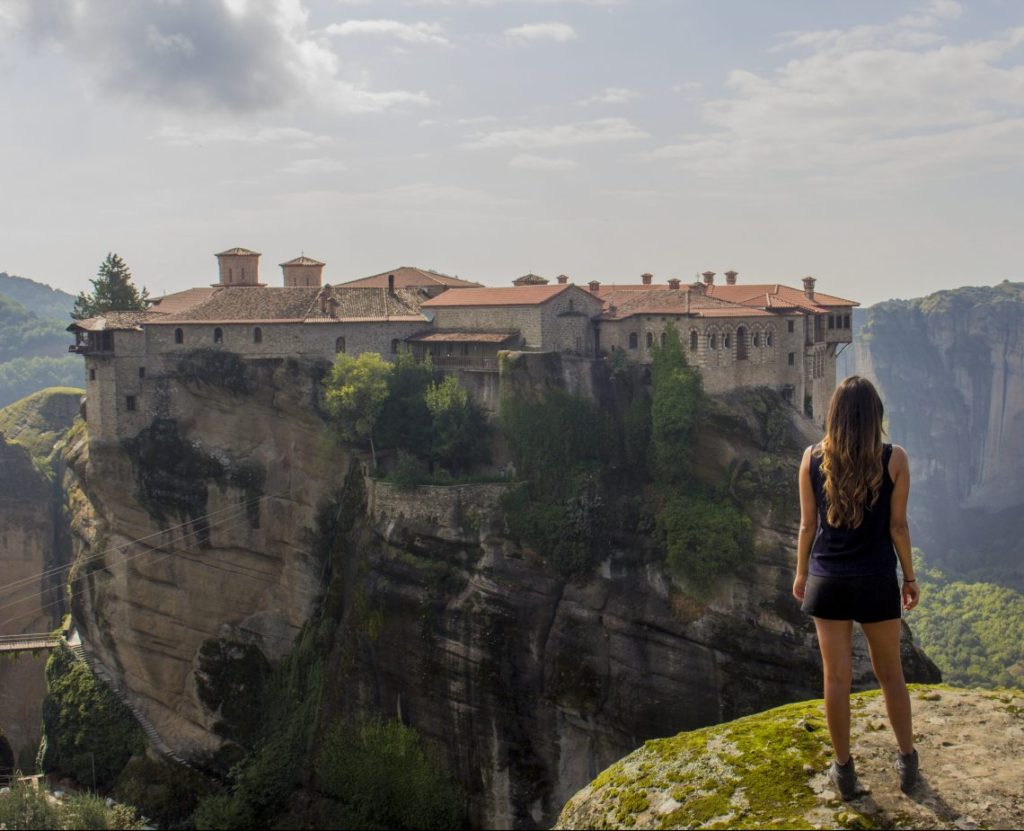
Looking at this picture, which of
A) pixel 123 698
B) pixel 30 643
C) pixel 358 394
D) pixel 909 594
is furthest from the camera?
pixel 30 643

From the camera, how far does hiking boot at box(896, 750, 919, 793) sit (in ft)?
29.1

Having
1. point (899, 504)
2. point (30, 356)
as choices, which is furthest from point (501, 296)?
point (30, 356)

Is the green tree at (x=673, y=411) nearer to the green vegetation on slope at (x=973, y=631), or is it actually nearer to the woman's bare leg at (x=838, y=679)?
the woman's bare leg at (x=838, y=679)

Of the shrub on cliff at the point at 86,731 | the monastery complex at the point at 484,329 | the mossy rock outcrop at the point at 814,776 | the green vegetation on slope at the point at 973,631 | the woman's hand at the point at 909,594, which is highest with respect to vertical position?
the monastery complex at the point at 484,329

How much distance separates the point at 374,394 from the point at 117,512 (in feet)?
40.6

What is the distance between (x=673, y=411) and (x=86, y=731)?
85.2 feet

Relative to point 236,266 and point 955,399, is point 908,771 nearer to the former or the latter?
point 236,266

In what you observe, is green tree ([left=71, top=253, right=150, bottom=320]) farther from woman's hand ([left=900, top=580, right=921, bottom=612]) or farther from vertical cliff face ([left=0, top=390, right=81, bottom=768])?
woman's hand ([left=900, top=580, right=921, bottom=612])

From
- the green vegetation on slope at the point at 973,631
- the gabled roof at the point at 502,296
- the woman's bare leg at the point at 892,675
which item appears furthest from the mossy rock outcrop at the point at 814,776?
the green vegetation on slope at the point at 973,631

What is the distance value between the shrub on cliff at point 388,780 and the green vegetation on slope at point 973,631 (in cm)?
3728

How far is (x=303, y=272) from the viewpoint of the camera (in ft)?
174

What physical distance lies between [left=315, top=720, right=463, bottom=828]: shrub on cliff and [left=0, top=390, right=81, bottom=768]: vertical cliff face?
20089 millimetres

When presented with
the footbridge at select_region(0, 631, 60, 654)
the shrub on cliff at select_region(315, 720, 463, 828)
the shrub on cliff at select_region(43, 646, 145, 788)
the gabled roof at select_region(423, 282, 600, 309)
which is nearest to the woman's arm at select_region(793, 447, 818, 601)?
the shrub on cliff at select_region(315, 720, 463, 828)

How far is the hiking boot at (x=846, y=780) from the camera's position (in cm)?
874
